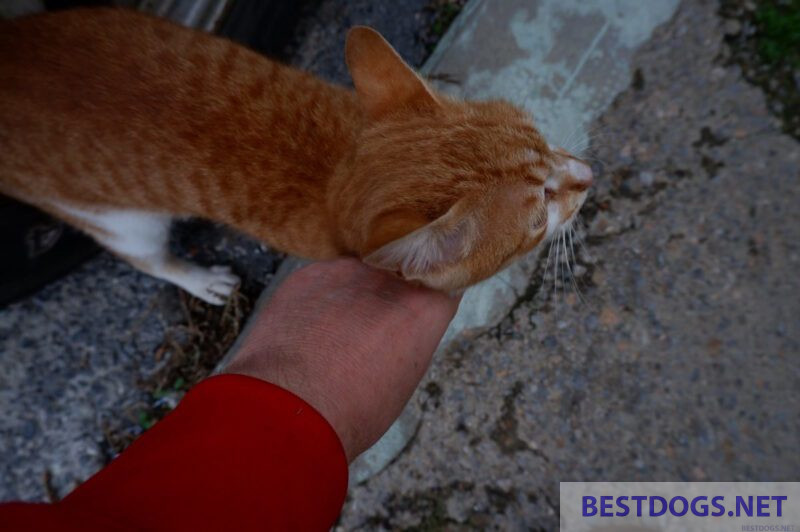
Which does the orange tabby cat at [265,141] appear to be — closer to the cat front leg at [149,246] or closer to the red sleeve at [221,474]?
the cat front leg at [149,246]

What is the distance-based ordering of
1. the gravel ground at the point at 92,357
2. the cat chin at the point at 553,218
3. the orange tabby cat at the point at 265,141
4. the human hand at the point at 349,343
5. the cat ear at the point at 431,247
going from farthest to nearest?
1. the gravel ground at the point at 92,357
2. the cat chin at the point at 553,218
3. the orange tabby cat at the point at 265,141
4. the human hand at the point at 349,343
5. the cat ear at the point at 431,247

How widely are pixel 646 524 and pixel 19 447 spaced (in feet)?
7.80

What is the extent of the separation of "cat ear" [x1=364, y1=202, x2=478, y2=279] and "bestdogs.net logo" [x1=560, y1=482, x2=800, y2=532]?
1.16m

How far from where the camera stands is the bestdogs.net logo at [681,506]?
1.87 metres

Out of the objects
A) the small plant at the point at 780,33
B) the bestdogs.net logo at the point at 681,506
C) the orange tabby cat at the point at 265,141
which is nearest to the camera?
the orange tabby cat at the point at 265,141

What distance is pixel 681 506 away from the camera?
190cm

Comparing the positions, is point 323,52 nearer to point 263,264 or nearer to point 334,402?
point 263,264

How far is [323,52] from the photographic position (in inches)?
102

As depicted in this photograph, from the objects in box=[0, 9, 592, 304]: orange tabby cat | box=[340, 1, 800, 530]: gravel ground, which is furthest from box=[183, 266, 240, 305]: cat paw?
box=[340, 1, 800, 530]: gravel ground

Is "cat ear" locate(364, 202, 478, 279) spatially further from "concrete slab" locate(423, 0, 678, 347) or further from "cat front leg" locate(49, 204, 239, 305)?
"cat front leg" locate(49, 204, 239, 305)

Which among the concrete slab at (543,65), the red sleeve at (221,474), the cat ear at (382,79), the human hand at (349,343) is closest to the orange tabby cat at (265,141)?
the cat ear at (382,79)

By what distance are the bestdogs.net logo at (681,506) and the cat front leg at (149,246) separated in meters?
1.57

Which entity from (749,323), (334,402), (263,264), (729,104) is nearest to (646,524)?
(749,323)

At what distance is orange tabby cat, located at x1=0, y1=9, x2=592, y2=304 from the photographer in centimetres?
143
